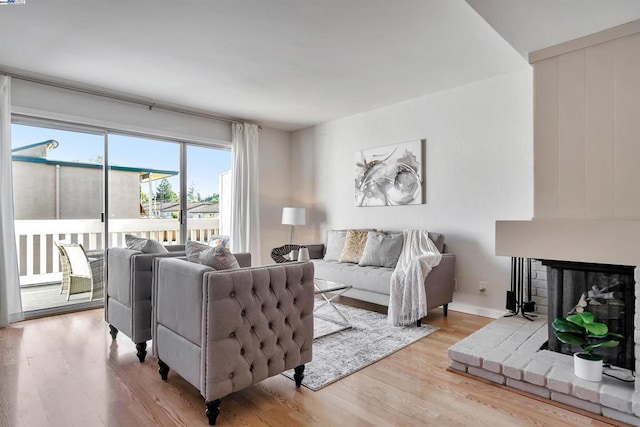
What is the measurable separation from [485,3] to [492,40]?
44.4 inches

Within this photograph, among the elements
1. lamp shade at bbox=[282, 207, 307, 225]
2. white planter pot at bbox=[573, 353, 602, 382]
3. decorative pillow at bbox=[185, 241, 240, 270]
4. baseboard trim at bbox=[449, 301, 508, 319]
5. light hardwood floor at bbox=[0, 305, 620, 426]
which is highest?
lamp shade at bbox=[282, 207, 307, 225]

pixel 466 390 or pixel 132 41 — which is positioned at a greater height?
pixel 132 41

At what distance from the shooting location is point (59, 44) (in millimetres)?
2982

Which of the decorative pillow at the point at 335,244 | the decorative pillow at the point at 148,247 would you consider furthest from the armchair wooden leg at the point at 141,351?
the decorative pillow at the point at 335,244

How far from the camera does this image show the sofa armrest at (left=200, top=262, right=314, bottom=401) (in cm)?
180

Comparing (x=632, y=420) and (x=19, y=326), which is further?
(x=19, y=326)

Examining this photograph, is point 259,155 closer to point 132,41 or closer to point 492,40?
point 132,41

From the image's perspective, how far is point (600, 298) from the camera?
2303mm

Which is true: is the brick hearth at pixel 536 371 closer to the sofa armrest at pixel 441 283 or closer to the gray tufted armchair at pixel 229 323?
the sofa armrest at pixel 441 283

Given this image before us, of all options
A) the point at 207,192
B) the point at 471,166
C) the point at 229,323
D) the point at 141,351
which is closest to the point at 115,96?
the point at 207,192

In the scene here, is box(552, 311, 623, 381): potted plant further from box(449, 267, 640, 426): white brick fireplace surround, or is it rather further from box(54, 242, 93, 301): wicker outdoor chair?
box(54, 242, 93, 301): wicker outdoor chair

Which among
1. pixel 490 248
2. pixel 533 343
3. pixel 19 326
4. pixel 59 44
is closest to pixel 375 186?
pixel 490 248

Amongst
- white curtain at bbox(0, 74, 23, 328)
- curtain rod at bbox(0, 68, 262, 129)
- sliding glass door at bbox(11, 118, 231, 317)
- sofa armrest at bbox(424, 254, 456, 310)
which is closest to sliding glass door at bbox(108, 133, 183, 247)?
sliding glass door at bbox(11, 118, 231, 317)

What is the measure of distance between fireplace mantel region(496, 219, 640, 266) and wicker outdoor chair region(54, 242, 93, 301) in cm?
432
